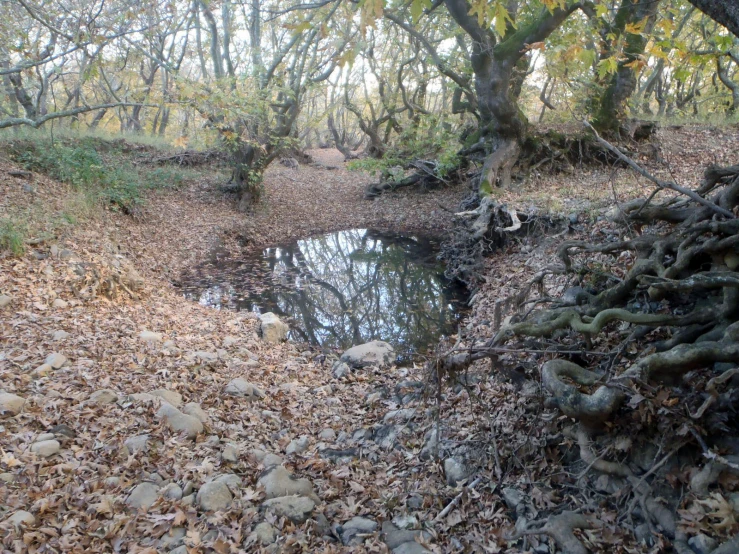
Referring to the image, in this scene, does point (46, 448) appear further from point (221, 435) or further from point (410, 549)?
point (410, 549)

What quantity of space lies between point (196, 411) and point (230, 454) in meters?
0.84

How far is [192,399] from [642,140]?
14.4 meters

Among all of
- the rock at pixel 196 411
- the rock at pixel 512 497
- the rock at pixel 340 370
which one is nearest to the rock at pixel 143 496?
the rock at pixel 196 411

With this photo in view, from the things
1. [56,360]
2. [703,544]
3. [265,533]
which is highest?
[703,544]

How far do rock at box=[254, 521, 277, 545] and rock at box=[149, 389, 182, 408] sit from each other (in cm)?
201

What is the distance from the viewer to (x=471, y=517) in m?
3.57

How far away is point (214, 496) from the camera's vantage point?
3607 millimetres

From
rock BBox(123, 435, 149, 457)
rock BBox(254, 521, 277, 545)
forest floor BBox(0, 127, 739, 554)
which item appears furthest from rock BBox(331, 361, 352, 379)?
rock BBox(254, 521, 277, 545)

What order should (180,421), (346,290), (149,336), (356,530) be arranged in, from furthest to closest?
(346,290)
(149,336)
(180,421)
(356,530)

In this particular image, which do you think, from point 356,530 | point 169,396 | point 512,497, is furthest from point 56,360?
point 512,497

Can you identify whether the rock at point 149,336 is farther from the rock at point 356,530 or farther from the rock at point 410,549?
the rock at point 410,549

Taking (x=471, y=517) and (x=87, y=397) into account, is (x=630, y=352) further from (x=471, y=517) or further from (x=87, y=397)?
(x=87, y=397)

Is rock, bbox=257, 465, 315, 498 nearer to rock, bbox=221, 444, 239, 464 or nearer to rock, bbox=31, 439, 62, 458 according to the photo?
rock, bbox=221, 444, 239, 464

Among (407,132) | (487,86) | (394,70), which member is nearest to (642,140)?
(487,86)
